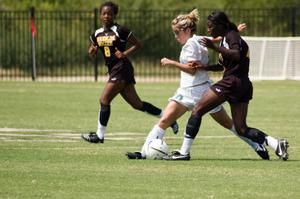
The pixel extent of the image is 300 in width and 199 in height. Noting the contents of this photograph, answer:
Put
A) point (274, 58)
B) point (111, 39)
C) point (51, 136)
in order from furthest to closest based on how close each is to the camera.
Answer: point (274, 58)
point (51, 136)
point (111, 39)

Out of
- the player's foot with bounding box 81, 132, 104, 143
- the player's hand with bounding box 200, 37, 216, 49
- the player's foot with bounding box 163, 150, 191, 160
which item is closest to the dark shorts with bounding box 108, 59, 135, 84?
the player's foot with bounding box 81, 132, 104, 143

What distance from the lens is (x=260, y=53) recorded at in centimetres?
3441

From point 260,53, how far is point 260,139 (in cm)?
2127

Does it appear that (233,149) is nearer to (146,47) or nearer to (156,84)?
(156,84)

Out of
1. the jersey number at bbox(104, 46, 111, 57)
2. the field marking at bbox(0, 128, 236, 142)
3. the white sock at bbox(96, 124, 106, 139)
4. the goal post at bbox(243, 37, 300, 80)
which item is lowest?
the goal post at bbox(243, 37, 300, 80)

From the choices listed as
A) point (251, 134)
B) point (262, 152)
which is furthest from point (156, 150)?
point (262, 152)

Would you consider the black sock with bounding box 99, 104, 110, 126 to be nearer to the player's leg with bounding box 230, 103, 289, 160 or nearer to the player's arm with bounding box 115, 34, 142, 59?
the player's arm with bounding box 115, 34, 142, 59

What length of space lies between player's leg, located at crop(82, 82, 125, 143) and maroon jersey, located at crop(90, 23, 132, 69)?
39 centimetres

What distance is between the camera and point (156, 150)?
44.8 feet

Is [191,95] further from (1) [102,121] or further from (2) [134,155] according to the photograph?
(1) [102,121]

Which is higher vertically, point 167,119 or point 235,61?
point 235,61

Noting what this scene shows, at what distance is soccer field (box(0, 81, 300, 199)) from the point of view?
35.1ft

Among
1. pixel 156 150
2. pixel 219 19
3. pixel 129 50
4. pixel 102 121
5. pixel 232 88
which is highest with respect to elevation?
pixel 219 19

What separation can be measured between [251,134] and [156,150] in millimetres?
1299
